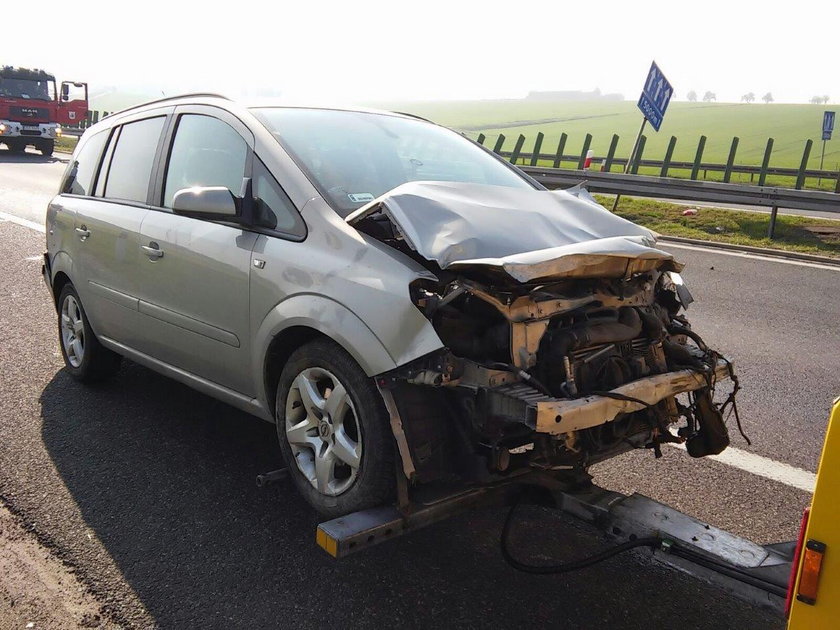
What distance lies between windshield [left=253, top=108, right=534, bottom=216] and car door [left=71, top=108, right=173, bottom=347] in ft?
3.45

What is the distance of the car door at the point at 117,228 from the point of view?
4.65 metres

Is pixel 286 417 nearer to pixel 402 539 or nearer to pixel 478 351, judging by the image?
pixel 402 539

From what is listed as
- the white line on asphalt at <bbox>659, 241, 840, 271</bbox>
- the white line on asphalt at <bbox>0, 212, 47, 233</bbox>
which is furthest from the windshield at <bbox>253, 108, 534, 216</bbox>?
the white line on asphalt at <bbox>0, 212, 47, 233</bbox>

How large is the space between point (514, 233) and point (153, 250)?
2.08 m

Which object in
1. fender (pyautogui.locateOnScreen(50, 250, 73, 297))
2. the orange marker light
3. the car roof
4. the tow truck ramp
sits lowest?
the tow truck ramp

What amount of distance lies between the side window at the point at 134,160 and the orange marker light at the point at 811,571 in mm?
3912

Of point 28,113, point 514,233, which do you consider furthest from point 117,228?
point 28,113

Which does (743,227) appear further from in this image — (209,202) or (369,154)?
(209,202)

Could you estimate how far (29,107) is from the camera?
2886 cm

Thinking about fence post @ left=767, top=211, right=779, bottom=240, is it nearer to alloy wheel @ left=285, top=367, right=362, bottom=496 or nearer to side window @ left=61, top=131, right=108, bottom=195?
side window @ left=61, top=131, right=108, bottom=195

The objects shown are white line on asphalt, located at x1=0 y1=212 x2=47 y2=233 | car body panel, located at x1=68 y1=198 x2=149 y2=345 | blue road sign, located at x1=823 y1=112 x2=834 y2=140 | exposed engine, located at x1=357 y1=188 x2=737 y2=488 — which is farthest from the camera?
blue road sign, located at x1=823 y1=112 x2=834 y2=140

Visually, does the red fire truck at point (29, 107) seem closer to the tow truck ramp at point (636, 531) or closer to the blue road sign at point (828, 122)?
the blue road sign at point (828, 122)

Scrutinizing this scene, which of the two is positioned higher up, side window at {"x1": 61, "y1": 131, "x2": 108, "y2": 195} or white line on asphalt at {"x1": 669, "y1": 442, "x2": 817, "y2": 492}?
side window at {"x1": 61, "y1": 131, "x2": 108, "y2": 195}

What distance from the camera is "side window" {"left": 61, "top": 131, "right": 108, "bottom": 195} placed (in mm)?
5391
